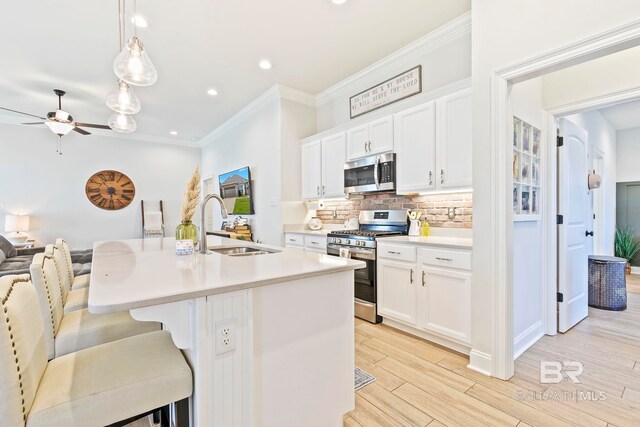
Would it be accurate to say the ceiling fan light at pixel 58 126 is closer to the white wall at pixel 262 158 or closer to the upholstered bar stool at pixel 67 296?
the white wall at pixel 262 158

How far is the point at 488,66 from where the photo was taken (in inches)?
82.5

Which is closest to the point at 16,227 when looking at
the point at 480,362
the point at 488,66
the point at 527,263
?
the point at 480,362

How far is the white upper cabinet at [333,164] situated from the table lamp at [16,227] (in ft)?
17.5

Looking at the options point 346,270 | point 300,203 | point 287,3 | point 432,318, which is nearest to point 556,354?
point 432,318

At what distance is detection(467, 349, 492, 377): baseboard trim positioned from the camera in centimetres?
208

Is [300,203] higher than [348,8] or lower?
lower

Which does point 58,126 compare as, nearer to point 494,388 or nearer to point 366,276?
point 366,276

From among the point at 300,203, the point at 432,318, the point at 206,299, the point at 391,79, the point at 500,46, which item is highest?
the point at 391,79

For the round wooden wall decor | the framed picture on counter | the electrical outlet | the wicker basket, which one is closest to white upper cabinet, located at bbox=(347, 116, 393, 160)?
the framed picture on counter

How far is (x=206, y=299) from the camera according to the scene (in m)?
1.07

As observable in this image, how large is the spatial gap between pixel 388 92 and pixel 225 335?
3296mm

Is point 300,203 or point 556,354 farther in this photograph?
point 300,203

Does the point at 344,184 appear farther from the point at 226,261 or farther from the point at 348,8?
the point at 226,261

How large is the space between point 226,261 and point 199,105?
420cm
